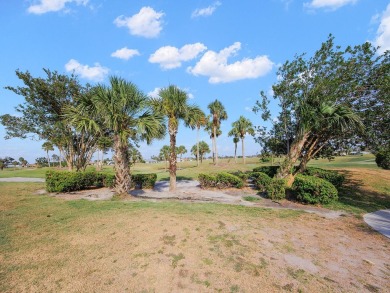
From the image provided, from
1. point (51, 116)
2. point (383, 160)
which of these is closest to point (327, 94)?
point (383, 160)

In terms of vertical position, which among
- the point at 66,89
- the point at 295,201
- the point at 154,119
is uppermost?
the point at 66,89

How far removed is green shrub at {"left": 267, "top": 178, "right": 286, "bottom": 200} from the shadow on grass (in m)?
2.27

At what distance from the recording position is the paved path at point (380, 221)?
23.6ft

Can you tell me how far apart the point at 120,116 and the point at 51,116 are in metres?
11.3

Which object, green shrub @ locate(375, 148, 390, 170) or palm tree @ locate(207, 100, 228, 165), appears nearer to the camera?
green shrub @ locate(375, 148, 390, 170)

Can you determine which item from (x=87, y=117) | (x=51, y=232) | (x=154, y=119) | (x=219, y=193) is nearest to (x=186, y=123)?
(x=154, y=119)

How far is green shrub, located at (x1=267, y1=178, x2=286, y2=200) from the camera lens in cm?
1175

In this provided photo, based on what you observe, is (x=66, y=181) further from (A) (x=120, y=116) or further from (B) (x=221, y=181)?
(B) (x=221, y=181)

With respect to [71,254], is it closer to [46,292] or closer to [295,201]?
[46,292]

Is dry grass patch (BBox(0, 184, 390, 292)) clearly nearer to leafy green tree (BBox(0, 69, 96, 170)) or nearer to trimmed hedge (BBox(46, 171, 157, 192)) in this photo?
trimmed hedge (BBox(46, 171, 157, 192))

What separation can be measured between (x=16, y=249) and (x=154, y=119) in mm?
8351

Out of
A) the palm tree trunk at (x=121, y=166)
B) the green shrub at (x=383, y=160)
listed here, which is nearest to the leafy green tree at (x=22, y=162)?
the palm tree trunk at (x=121, y=166)

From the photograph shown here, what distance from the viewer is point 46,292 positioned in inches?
149

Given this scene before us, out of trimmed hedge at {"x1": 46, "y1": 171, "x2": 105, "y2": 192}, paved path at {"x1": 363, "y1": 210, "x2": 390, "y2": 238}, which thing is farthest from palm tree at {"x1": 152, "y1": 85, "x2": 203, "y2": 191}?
paved path at {"x1": 363, "y1": 210, "x2": 390, "y2": 238}
